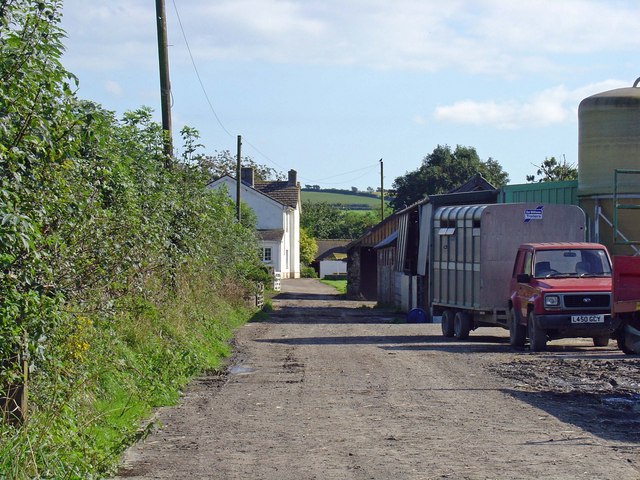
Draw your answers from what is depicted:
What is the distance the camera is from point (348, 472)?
27.3ft

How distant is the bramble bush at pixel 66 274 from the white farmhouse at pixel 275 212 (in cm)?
6453

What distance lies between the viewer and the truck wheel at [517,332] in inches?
828

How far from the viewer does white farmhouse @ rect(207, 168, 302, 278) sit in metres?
83.8

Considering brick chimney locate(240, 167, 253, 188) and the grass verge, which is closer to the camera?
the grass verge

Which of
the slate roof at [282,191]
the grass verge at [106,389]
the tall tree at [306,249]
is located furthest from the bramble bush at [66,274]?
the tall tree at [306,249]

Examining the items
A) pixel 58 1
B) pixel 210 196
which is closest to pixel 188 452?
pixel 58 1

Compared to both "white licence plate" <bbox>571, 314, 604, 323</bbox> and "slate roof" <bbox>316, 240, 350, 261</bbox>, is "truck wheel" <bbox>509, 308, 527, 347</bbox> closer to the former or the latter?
"white licence plate" <bbox>571, 314, 604, 323</bbox>

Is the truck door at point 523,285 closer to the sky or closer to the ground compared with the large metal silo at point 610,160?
closer to the ground

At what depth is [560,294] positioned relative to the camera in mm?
19641

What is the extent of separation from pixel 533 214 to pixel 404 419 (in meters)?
12.8

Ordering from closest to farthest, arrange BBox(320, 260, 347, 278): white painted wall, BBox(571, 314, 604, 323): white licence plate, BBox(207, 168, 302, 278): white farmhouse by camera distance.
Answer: BBox(571, 314, 604, 323): white licence plate < BBox(207, 168, 302, 278): white farmhouse < BBox(320, 260, 347, 278): white painted wall

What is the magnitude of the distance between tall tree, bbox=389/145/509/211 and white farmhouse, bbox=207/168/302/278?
34.2 ft

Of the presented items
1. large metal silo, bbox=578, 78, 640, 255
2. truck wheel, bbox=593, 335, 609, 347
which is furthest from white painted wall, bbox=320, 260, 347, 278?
truck wheel, bbox=593, 335, 609, 347

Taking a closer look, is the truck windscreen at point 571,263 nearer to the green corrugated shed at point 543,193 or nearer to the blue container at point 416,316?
the green corrugated shed at point 543,193
